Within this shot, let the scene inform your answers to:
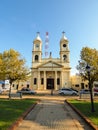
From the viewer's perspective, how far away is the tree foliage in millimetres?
38809

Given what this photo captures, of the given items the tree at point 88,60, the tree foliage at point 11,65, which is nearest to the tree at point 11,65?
the tree foliage at point 11,65

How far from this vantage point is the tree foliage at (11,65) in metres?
38.8

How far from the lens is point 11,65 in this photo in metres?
42.1

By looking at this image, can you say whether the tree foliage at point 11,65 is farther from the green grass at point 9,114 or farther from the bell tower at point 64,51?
the bell tower at point 64,51

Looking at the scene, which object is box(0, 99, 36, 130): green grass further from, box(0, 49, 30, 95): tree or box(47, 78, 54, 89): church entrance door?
box(47, 78, 54, 89): church entrance door

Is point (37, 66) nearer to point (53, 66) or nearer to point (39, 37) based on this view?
point (53, 66)

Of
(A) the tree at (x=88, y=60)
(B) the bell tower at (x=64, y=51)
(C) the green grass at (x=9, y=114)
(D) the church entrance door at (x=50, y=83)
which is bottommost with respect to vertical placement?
(C) the green grass at (x=9, y=114)

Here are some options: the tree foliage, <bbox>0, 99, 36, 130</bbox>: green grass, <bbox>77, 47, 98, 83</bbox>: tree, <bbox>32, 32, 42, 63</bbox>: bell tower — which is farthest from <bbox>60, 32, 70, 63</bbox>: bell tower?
<bbox>0, 99, 36, 130</bbox>: green grass

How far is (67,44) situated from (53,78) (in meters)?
13.2

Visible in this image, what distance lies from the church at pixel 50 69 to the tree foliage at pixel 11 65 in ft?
87.1

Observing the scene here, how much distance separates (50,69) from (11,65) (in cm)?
3020

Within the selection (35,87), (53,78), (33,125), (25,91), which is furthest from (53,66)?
Result: (33,125)

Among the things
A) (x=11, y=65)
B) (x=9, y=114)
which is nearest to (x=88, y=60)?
(x=11, y=65)

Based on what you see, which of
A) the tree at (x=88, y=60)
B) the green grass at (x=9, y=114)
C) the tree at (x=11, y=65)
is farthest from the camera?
the tree at (x=88, y=60)
